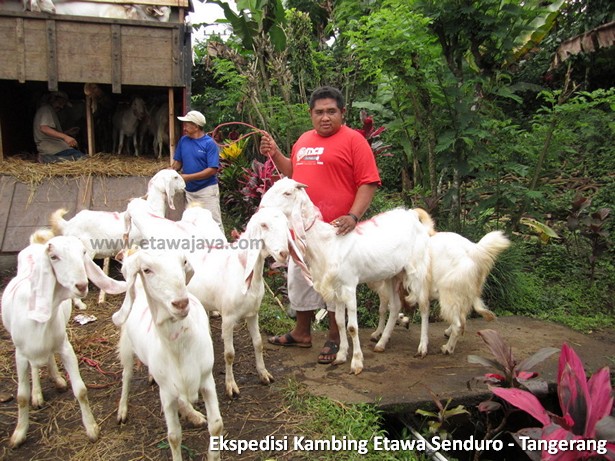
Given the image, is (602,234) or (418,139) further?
(418,139)

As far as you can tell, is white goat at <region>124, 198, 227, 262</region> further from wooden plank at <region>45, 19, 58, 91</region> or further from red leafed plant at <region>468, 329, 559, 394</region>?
wooden plank at <region>45, 19, 58, 91</region>

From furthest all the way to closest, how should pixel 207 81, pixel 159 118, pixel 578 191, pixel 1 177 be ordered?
pixel 207 81, pixel 578 191, pixel 159 118, pixel 1 177

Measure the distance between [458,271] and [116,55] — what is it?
528 centimetres

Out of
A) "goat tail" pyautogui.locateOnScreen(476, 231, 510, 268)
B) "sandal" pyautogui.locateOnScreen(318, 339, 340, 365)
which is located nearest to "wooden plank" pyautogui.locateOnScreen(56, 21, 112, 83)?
"sandal" pyautogui.locateOnScreen(318, 339, 340, 365)

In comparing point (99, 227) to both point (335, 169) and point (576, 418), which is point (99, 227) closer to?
point (335, 169)

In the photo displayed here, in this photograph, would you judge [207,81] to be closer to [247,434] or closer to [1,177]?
[1,177]

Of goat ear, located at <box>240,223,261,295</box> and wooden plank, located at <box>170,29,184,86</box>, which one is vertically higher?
wooden plank, located at <box>170,29,184,86</box>

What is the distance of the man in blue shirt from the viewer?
5.80 m

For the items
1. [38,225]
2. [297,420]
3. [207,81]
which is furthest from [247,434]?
[207,81]

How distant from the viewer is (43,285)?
9.73 feet

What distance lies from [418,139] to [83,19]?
16.6 feet

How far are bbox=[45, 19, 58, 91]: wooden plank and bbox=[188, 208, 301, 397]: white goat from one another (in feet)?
13.6

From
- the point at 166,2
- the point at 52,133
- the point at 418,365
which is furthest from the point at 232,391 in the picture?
the point at 166,2

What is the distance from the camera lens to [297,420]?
3291mm
